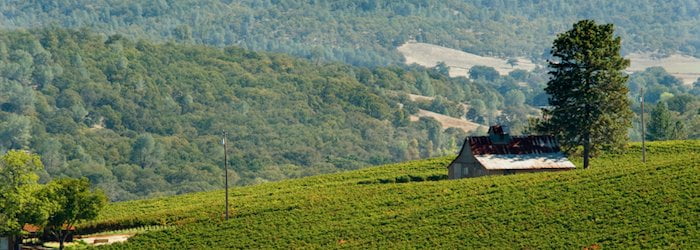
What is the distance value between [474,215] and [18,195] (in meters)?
30.1

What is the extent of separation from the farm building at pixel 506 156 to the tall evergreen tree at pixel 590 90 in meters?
1.92

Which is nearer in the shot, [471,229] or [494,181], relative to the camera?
[471,229]

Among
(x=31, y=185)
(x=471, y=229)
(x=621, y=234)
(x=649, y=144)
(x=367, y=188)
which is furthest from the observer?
(x=649, y=144)

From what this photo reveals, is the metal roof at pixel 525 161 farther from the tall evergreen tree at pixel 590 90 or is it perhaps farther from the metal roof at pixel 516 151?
the tall evergreen tree at pixel 590 90

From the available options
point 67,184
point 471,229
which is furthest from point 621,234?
point 67,184

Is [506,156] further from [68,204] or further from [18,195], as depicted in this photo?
[18,195]

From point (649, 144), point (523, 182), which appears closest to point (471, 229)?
point (523, 182)

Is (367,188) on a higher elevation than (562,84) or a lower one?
lower

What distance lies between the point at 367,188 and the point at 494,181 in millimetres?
10988

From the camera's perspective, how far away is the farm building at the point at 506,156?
11838cm

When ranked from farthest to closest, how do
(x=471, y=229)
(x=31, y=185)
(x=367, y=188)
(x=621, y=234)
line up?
(x=367, y=188), (x=31, y=185), (x=471, y=229), (x=621, y=234)

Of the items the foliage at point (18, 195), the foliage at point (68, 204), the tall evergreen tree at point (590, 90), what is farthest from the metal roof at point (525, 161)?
the foliage at point (18, 195)

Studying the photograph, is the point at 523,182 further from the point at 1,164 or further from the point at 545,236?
the point at 1,164

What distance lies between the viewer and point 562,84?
390ft
